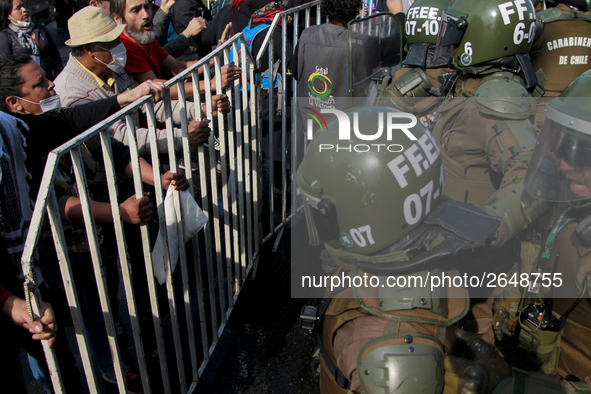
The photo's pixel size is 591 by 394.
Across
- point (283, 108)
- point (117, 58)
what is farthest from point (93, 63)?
point (283, 108)

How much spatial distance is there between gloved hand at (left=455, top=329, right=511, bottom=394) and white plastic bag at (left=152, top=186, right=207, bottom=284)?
4.42ft

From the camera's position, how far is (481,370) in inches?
59.3

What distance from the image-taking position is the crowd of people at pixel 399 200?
162 cm

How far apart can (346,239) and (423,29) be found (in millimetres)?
3575

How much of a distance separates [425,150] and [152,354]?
2.27m

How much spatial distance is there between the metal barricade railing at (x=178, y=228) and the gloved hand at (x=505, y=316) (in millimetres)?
1758

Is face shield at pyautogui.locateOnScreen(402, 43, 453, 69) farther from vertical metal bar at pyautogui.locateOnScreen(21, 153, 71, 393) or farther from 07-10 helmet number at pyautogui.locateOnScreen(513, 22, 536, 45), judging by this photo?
vertical metal bar at pyautogui.locateOnScreen(21, 153, 71, 393)

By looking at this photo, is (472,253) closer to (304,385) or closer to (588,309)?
(588,309)

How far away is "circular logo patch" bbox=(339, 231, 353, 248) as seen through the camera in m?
1.79

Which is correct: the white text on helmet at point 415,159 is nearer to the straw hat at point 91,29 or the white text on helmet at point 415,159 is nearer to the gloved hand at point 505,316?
the gloved hand at point 505,316

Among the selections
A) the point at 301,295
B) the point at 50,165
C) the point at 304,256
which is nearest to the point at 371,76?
the point at 304,256

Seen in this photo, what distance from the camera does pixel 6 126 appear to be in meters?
1.84

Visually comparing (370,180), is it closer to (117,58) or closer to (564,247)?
(564,247)

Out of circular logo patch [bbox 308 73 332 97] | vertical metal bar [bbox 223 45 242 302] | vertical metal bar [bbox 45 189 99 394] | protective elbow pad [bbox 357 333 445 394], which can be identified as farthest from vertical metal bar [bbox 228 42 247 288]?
protective elbow pad [bbox 357 333 445 394]
